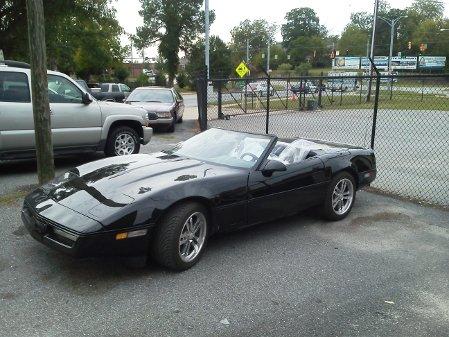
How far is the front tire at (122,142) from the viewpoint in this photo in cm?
911

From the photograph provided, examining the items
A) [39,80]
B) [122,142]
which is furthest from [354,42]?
[39,80]

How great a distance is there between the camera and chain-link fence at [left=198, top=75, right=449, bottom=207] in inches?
320

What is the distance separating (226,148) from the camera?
535 centimetres

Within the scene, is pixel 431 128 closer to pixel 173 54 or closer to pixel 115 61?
pixel 115 61

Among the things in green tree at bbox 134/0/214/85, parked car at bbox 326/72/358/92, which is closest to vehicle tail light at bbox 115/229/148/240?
parked car at bbox 326/72/358/92

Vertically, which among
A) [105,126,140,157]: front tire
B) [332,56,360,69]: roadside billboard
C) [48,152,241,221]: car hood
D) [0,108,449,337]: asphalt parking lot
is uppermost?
[332,56,360,69]: roadside billboard

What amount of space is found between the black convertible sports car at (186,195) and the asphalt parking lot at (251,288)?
323mm

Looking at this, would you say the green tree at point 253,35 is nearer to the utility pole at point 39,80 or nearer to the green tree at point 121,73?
the green tree at point 121,73

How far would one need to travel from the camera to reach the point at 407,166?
31.9 ft

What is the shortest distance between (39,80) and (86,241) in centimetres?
334

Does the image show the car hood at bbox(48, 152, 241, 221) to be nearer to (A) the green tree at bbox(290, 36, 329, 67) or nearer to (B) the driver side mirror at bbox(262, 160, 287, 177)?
(B) the driver side mirror at bbox(262, 160, 287, 177)

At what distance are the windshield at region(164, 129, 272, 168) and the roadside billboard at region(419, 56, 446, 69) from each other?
2986 inches

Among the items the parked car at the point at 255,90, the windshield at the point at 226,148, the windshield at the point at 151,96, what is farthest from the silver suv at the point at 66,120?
the parked car at the point at 255,90

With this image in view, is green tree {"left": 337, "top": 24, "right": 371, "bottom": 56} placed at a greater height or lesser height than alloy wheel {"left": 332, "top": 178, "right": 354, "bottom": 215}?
greater
